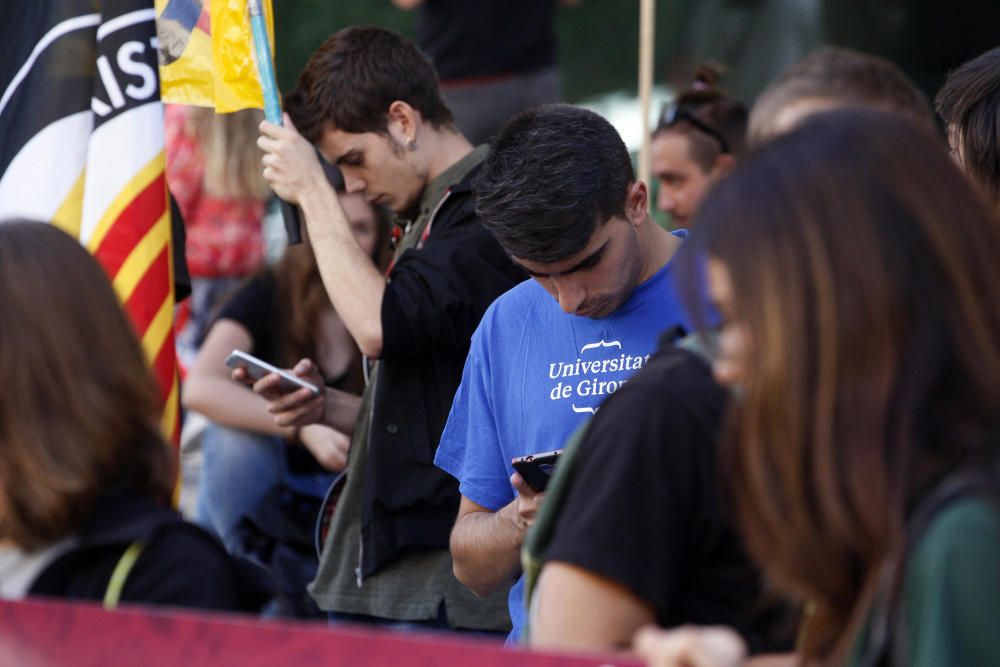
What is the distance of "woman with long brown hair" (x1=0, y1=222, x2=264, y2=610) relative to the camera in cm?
180

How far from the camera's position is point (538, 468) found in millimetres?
2438

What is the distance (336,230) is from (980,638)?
2344 millimetres

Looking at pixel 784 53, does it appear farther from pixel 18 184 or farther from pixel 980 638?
pixel 980 638

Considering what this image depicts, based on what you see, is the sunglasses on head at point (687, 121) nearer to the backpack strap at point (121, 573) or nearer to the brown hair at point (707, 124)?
the brown hair at point (707, 124)

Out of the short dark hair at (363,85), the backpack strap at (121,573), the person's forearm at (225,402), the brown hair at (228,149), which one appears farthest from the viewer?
the brown hair at (228,149)

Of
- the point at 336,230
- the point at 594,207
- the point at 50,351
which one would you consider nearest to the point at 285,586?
the point at 336,230

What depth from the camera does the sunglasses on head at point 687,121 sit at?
506 centimetres

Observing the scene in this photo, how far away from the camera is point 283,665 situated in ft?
5.33

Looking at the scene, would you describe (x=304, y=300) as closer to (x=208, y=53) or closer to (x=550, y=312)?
(x=208, y=53)

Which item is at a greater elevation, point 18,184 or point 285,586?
point 18,184

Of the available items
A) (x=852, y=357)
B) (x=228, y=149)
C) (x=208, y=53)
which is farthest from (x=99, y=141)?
(x=228, y=149)

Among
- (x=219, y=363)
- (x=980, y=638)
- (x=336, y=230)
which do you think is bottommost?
(x=219, y=363)

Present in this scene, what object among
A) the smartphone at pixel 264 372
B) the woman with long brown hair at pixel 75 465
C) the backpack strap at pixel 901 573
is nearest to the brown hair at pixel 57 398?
the woman with long brown hair at pixel 75 465

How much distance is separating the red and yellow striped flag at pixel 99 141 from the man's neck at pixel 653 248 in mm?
1092
